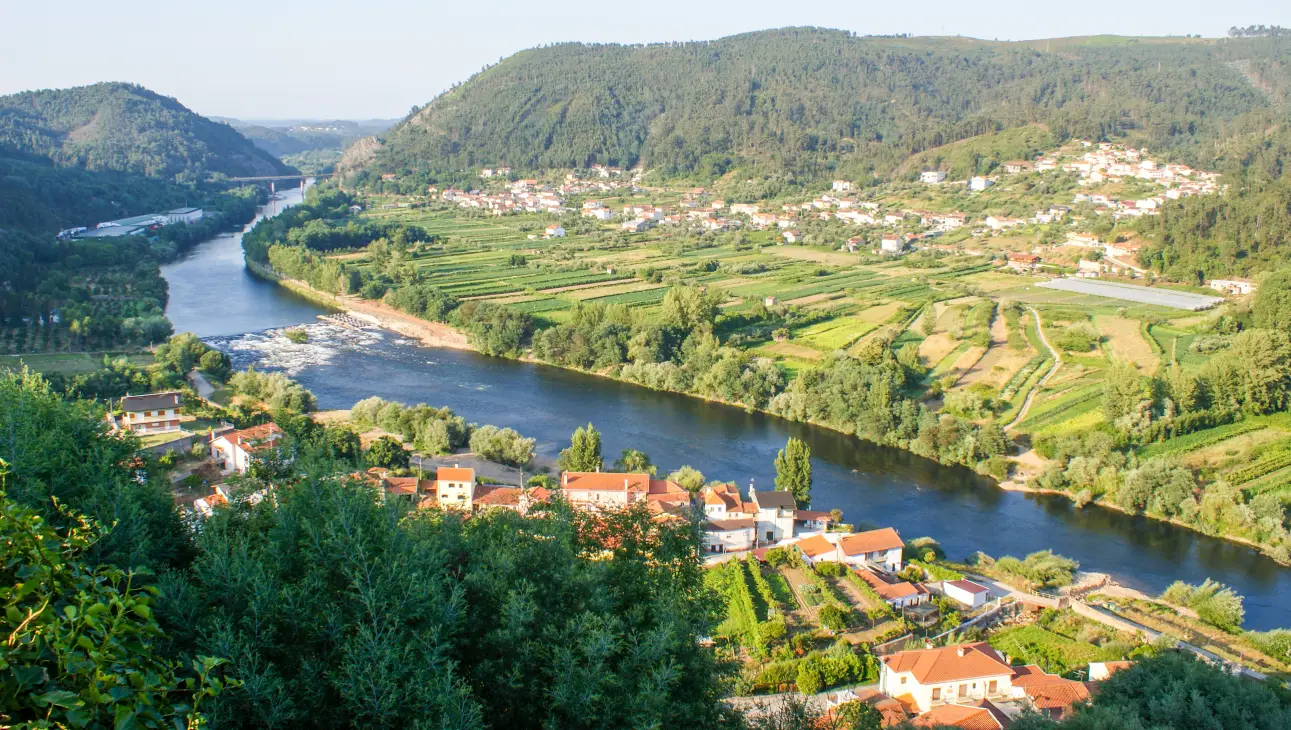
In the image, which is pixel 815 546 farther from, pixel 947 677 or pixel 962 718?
pixel 962 718

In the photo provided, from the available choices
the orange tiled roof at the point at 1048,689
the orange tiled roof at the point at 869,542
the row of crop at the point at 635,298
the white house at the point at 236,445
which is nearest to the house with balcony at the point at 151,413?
A: the white house at the point at 236,445

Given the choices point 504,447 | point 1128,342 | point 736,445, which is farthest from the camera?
point 1128,342

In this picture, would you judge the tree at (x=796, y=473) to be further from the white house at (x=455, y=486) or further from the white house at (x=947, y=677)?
the white house at (x=947, y=677)

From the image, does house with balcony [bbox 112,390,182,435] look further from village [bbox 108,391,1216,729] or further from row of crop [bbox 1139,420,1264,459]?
row of crop [bbox 1139,420,1264,459]

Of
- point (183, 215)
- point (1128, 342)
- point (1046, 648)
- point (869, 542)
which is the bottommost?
point (1046, 648)

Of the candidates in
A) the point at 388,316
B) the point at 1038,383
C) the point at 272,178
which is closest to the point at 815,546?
the point at 1038,383

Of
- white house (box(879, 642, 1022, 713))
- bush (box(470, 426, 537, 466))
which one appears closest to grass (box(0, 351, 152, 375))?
bush (box(470, 426, 537, 466))
